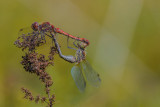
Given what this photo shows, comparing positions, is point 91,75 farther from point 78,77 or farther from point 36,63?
point 36,63

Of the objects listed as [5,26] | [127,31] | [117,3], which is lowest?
[5,26]

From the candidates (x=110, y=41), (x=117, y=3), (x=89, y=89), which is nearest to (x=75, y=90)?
(x=89, y=89)

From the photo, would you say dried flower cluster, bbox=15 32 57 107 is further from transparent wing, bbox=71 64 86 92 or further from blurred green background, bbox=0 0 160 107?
blurred green background, bbox=0 0 160 107

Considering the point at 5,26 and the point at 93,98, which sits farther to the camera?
the point at 5,26

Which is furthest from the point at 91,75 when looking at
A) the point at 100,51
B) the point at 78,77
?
the point at 100,51

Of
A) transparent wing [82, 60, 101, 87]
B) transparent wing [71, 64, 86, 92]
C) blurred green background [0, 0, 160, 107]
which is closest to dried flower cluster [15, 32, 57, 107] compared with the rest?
transparent wing [71, 64, 86, 92]

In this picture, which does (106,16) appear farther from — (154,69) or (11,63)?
(11,63)
